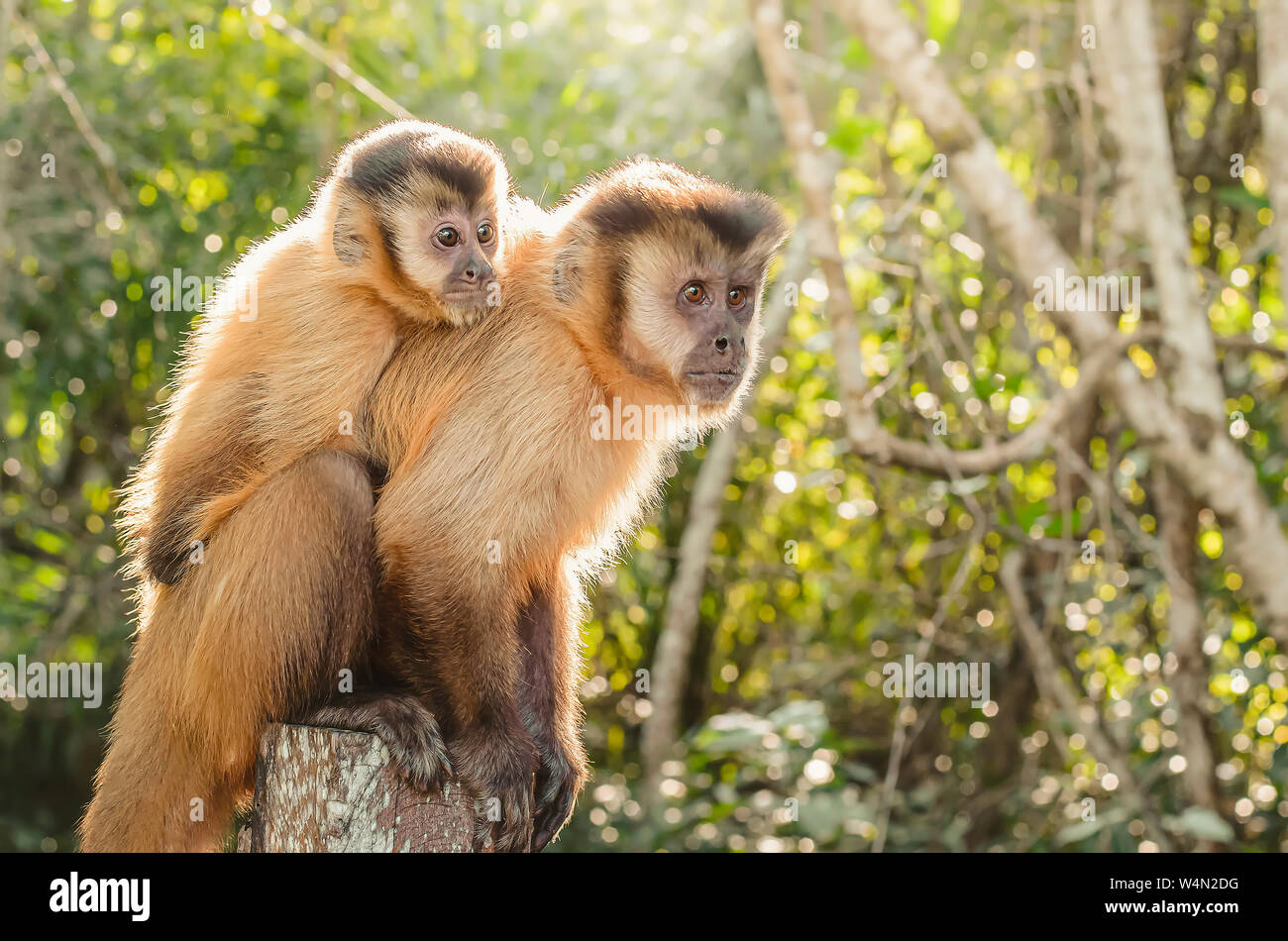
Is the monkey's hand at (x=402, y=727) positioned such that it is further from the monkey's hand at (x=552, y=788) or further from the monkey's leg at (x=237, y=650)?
the monkey's hand at (x=552, y=788)

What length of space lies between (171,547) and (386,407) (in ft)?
2.74

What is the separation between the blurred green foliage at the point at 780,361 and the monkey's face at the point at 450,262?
3.08 meters

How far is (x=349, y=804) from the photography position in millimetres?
3467

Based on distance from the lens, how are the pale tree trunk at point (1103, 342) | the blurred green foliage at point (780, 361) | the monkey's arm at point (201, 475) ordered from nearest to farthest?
1. the monkey's arm at point (201, 475)
2. the pale tree trunk at point (1103, 342)
3. the blurred green foliage at point (780, 361)

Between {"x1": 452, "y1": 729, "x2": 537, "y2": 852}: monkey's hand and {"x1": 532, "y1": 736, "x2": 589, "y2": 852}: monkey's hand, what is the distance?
375 mm

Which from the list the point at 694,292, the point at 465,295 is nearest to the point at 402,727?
the point at 465,295

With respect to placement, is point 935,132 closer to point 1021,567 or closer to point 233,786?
point 1021,567

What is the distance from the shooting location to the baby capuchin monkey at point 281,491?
3.59 m

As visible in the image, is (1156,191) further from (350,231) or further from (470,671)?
(470,671)

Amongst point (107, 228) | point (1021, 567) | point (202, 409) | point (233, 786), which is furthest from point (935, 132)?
point (107, 228)

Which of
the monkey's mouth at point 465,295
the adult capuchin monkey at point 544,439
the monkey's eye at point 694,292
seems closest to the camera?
the adult capuchin monkey at point 544,439

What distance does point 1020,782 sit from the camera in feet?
26.2

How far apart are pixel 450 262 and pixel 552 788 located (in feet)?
6.15

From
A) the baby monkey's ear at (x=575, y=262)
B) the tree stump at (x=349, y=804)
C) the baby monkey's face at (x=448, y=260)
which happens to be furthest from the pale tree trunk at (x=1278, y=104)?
the tree stump at (x=349, y=804)
